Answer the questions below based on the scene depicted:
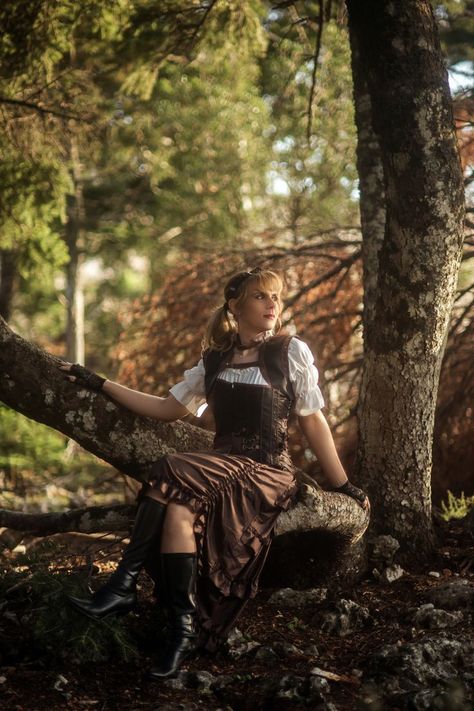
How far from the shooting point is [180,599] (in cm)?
331

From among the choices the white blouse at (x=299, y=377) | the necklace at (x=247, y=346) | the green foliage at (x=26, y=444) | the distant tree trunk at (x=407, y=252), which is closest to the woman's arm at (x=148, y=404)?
the white blouse at (x=299, y=377)

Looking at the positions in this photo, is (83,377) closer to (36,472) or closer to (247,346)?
(247,346)

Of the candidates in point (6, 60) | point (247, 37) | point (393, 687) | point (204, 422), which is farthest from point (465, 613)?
point (6, 60)

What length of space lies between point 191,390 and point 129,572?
103 centimetres

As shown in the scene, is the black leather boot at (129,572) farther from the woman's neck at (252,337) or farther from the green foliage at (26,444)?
the green foliage at (26,444)

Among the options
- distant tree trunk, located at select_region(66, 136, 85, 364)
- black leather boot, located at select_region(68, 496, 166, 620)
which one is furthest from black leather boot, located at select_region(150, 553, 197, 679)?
distant tree trunk, located at select_region(66, 136, 85, 364)

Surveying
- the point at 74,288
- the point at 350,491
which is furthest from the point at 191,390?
the point at 74,288

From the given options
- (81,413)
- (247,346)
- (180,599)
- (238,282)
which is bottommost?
(180,599)

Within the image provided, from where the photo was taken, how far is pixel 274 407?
3711mm

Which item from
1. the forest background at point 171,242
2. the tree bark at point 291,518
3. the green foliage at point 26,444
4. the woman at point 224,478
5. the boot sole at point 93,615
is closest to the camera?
the boot sole at point 93,615

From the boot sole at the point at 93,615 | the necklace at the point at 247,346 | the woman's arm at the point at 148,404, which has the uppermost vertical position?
the necklace at the point at 247,346

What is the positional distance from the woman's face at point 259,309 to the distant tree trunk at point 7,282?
10664 millimetres

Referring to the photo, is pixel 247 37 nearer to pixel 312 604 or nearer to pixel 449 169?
pixel 449 169

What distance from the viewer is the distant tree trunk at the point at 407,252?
414 centimetres
